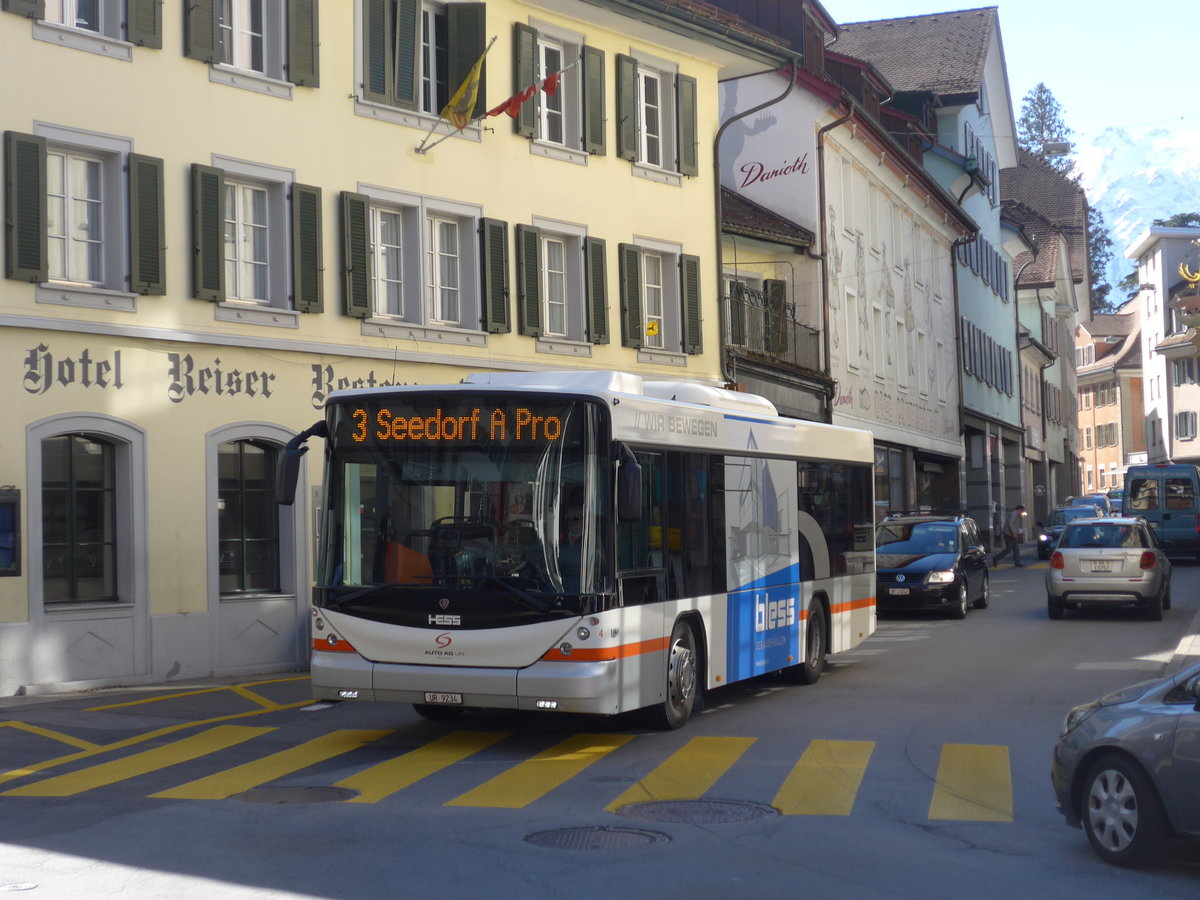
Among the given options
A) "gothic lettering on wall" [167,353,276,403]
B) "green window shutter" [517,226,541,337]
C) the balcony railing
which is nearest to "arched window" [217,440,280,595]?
"gothic lettering on wall" [167,353,276,403]

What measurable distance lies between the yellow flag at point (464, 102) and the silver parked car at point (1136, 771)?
15443 mm

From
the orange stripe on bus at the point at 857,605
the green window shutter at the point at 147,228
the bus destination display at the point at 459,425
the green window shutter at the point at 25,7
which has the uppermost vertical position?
the green window shutter at the point at 25,7

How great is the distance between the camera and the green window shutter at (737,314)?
30109 mm

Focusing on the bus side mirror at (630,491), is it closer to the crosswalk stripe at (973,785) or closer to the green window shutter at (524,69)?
the crosswalk stripe at (973,785)

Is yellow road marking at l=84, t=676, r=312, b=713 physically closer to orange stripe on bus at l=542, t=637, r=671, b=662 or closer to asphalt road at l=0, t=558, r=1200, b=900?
asphalt road at l=0, t=558, r=1200, b=900

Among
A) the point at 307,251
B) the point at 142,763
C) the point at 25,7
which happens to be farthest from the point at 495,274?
the point at 142,763

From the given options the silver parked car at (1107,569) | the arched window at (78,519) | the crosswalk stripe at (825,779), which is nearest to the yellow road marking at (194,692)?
the arched window at (78,519)

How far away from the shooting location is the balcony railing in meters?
30.3

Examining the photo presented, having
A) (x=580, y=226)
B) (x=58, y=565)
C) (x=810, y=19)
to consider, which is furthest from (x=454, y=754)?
(x=810, y=19)

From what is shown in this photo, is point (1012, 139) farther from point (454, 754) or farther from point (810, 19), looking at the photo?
point (454, 754)

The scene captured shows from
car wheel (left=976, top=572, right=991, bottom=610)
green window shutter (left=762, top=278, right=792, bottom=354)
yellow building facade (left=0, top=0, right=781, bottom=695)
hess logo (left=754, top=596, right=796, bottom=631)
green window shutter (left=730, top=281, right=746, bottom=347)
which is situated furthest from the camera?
green window shutter (left=762, top=278, right=792, bottom=354)

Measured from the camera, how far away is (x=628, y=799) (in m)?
10.1

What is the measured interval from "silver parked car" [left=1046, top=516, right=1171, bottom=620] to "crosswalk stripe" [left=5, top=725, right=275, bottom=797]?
631 inches

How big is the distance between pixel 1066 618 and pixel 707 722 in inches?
572
